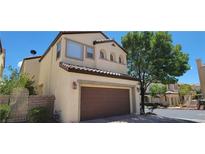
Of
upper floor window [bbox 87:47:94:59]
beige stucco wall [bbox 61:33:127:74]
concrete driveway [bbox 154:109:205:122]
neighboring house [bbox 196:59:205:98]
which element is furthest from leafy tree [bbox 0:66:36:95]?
neighboring house [bbox 196:59:205:98]

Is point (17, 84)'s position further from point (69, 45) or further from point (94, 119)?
point (94, 119)

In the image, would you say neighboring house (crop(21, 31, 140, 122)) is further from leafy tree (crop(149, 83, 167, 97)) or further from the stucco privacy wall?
leafy tree (crop(149, 83, 167, 97))

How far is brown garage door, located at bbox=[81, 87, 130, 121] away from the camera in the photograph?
32.0ft

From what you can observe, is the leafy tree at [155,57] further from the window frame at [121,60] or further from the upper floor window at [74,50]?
the upper floor window at [74,50]

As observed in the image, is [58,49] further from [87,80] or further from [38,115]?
[38,115]

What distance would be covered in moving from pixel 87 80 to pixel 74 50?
8.70ft

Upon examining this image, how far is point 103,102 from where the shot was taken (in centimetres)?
1076

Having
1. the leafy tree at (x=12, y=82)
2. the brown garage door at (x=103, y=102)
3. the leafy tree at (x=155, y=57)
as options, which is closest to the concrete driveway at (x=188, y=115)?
the leafy tree at (x=155, y=57)

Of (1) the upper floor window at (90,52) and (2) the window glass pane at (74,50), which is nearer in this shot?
(2) the window glass pane at (74,50)

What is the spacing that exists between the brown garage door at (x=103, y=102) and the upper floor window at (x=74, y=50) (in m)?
2.64

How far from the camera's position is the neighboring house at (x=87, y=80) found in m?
9.09

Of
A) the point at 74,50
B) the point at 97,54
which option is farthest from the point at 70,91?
the point at 97,54
